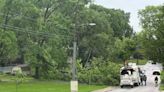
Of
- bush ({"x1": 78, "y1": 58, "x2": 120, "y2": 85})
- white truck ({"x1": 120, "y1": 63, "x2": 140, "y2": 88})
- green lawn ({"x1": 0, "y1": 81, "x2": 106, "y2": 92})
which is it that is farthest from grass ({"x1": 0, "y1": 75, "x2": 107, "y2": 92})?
bush ({"x1": 78, "y1": 58, "x2": 120, "y2": 85})

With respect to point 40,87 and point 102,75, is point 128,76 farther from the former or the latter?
point 40,87

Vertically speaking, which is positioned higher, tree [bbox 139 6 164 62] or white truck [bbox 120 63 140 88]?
tree [bbox 139 6 164 62]

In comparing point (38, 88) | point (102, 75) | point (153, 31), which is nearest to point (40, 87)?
point (38, 88)

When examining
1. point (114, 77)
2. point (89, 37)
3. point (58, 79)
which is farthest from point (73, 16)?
point (114, 77)

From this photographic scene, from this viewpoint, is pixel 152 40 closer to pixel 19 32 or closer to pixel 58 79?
pixel 58 79

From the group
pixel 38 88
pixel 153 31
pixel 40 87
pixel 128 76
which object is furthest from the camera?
pixel 153 31

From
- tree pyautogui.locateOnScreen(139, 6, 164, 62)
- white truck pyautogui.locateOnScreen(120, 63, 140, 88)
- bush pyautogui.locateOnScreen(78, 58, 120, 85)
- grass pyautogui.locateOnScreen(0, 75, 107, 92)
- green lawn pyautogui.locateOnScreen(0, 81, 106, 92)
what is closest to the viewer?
green lawn pyautogui.locateOnScreen(0, 81, 106, 92)

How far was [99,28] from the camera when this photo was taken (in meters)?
90.2

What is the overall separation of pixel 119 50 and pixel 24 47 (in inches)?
1060

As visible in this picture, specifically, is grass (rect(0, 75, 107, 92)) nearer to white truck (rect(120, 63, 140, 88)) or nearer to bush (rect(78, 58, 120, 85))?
white truck (rect(120, 63, 140, 88))

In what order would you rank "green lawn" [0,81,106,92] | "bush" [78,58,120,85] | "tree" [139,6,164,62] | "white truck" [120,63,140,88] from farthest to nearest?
"tree" [139,6,164,62], "bush" [78,58,120,85], "white truck" [120,63,140,88], "green lawn" [0,81,106,92]

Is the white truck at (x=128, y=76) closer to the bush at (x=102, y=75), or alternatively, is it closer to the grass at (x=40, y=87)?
the bush at (x=102, y=75)

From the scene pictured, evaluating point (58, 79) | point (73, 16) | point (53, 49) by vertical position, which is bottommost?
point (58, 79)

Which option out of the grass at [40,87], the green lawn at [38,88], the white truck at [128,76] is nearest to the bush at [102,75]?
the white truck at [128,76]
